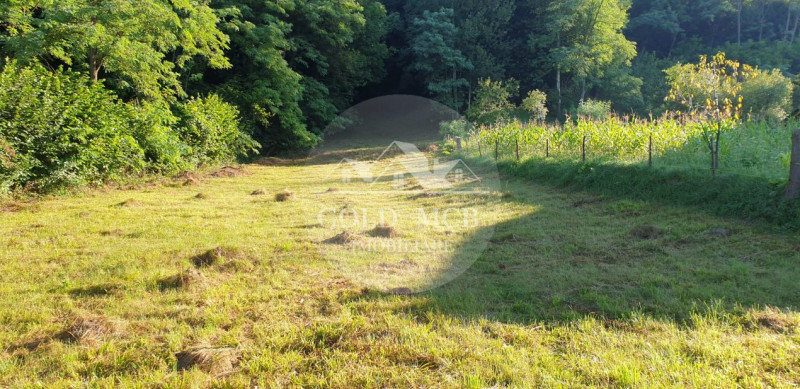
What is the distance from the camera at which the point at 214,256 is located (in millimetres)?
4191

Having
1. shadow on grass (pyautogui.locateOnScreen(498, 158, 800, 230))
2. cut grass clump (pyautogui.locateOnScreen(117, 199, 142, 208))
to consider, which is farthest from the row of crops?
cut grass clump (pyautogui.locateOnScreen(117, 199, 142, 208))

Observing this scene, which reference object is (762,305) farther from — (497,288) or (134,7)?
A: (134,7)

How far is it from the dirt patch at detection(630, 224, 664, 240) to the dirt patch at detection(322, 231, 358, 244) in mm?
3171

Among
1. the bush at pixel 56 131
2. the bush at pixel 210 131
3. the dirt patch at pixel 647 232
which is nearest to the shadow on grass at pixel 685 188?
the dirt patch at pixel 647 232

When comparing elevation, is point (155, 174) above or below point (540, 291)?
above

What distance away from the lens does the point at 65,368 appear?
2.33 metres

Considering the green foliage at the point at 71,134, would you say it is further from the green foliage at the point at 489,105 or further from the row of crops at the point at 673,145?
the green foliage at the point at 489,105

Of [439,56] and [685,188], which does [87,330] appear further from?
[439,56]

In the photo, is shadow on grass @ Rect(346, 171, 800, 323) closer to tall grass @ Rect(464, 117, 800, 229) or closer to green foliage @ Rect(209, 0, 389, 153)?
tall grass @ Rect(464, 117, 800, 229)

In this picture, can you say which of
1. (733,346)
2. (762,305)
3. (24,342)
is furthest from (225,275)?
(762,305)

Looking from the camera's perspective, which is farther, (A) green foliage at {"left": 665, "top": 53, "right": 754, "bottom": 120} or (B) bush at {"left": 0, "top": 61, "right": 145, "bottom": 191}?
(A) green foliage at {"left": 665, "top": 53, "right": 754, "bottom": 120}

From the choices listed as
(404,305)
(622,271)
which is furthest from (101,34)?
(622,271)

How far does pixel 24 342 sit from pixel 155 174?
9031 mm

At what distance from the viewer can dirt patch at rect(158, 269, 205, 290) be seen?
355cm
